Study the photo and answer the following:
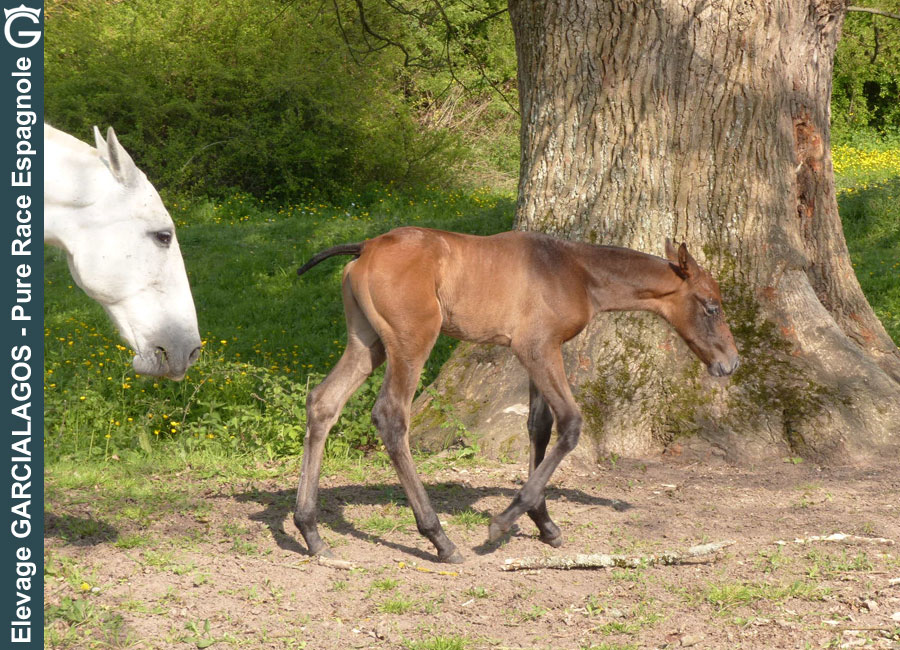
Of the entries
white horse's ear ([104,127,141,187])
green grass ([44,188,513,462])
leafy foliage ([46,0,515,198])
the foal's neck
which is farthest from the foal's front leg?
leafy foliage ([46,0,515,198])

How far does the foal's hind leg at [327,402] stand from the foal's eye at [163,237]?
5.13 ft

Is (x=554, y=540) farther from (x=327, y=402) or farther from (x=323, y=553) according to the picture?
(x=327, y=402)

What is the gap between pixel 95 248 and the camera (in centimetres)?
359

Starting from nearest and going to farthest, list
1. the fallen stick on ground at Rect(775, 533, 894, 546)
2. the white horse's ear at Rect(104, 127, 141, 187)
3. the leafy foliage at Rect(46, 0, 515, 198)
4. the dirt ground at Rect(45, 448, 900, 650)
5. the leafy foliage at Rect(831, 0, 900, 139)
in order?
the white horse's ear at Rect(104, 127, 141, 187) → the dirt ground at Rect(45, 448, 900, 650) → the fallen stick on ground at Rect(775, 533, 894, 546) → the leafy foliage at Rect(46, 0, 515, 198) → the leafy foliage at Rect(831, 0, 900, 139)

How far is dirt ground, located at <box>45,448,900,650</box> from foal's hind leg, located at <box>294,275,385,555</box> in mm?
186

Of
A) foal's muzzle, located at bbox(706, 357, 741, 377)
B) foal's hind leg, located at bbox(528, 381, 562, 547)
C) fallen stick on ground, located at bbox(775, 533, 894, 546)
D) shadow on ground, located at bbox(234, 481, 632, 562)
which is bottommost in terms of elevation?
shadow on ground, located at bbox(234, 481, 632, 562)

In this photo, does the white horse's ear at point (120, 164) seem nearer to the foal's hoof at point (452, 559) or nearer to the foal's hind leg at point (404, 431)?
the foal's hind leg at point (404, 431)

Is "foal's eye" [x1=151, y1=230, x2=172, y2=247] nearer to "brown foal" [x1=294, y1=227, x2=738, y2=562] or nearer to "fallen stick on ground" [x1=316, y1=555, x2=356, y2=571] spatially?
"brown foal" [x1=294, y1=227, x2=738, y2=562]

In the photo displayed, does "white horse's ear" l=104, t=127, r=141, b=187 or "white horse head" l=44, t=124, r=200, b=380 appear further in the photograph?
"white horse head" l=44, t=124, r=200, b=380

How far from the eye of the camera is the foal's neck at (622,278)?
17.6 feet

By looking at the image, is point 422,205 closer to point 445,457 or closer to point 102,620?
point 445,457

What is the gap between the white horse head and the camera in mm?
3584

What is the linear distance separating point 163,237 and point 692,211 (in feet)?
14.0

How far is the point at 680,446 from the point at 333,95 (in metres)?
14.0
